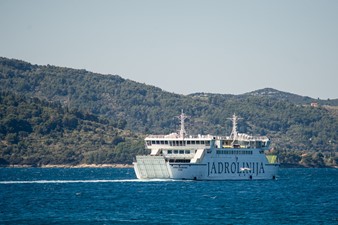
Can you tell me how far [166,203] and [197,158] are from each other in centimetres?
2953

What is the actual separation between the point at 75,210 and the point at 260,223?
20.5m

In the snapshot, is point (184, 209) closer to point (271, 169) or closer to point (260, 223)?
point (260, 223)

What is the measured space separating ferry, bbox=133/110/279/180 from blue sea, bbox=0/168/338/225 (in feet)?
5.37

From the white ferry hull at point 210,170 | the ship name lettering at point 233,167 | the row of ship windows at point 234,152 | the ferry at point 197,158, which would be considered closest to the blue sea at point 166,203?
the white ferry hull at point 210,170

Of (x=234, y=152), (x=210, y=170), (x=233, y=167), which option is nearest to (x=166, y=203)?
(x=210, y=170)

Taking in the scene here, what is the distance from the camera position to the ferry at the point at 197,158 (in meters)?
126

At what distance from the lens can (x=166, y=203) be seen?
98.1m

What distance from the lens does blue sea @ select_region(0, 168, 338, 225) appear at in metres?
81.8

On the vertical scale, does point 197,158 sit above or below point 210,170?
above

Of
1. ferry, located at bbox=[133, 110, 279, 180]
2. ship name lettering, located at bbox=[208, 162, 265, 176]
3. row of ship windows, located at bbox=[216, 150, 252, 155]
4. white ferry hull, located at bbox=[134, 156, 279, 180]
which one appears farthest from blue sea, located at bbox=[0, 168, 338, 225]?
row of ship windows, located at bbox=[216, 150, 252, 155]

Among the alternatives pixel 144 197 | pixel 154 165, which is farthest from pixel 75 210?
pixel 154 165

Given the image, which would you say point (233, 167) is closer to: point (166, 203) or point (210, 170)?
point (210, 170)

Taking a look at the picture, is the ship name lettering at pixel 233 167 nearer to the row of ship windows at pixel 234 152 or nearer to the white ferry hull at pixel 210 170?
the white ferry hull at pixel 210 170

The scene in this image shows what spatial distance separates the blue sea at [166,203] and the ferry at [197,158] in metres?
1.64
